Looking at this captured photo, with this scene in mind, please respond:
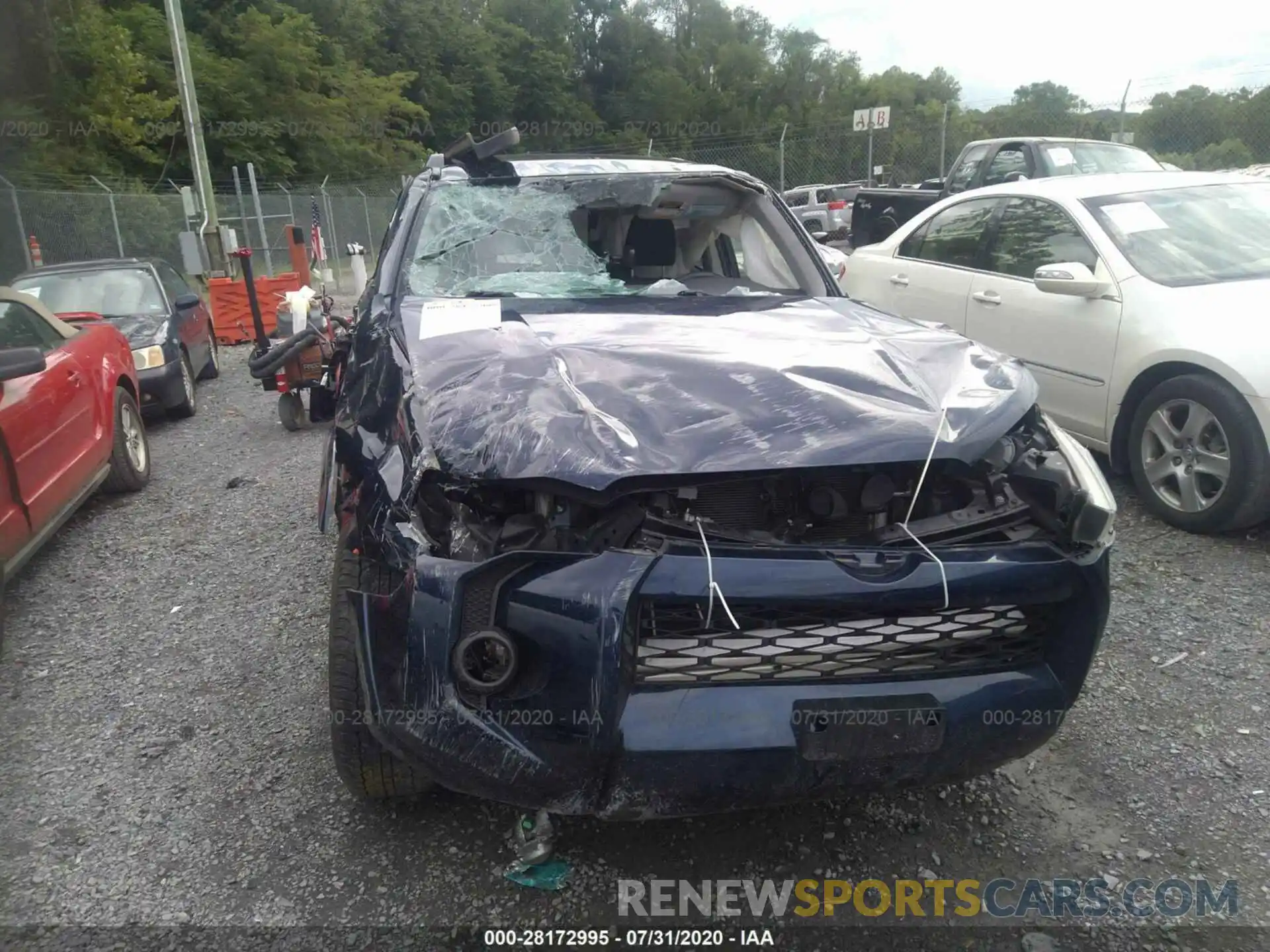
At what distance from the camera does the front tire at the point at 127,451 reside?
5.38m

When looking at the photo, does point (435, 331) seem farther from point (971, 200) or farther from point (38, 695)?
point (971, 200)

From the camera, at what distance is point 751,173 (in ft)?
52.2

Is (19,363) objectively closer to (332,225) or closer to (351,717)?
(351,717)

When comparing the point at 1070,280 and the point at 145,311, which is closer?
the point at 1070,280

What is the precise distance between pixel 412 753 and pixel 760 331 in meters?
1.62

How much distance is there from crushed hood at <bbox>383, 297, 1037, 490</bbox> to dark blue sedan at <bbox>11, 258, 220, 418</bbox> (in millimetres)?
5492

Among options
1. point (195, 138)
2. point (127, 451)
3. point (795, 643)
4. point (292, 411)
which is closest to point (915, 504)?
point (795, 643)

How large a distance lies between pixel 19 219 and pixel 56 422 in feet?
43.2

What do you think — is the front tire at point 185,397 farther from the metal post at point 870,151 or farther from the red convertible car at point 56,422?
the metal post at point 870,151

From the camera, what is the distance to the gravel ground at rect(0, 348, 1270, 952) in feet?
→ 7.09

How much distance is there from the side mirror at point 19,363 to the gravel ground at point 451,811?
1049 mm

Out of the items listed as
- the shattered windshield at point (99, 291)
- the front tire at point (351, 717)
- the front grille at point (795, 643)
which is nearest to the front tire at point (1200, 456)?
the front grille at point (795, 643)

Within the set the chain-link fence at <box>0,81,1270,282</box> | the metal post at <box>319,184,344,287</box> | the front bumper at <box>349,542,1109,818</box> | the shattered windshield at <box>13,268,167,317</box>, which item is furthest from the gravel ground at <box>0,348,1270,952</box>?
the metal post at <box>319,184,344,287</box>

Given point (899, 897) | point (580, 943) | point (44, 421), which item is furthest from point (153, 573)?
point (899, 897)
